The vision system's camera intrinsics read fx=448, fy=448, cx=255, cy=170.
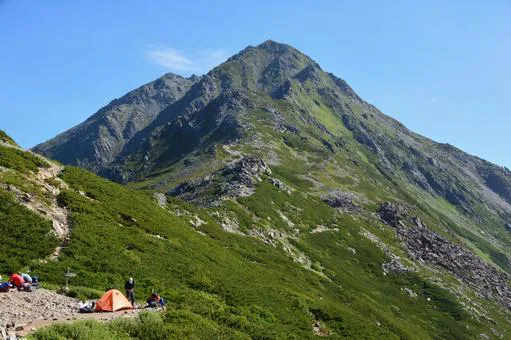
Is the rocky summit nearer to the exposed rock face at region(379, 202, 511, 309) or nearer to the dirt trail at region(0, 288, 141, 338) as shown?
the exposed rock face at region(379, 202, 511, 309)

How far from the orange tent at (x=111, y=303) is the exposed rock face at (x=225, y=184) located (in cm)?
6868

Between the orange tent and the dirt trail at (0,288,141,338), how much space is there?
0.42m

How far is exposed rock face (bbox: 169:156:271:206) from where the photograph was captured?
4227 inches

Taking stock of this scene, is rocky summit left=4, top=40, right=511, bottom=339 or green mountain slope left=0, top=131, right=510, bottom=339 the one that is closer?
green mountain slope left=0, top=131, right=510, bottom=339

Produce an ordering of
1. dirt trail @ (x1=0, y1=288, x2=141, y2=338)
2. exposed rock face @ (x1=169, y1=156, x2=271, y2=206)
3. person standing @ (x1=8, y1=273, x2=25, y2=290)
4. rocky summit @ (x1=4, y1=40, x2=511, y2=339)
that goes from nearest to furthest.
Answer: dirt trail @ (x1=0, y1=288, x2=141, y2=338) → person standing @ (x1=8, y1=273, x2=25, y2=290) → rocky summit @ (x1=4, y1=40, x2=511, y2=339) → exposed rock face @ (x1=169, y1=156, x2=271, y2=206)

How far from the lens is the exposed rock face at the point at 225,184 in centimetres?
10738

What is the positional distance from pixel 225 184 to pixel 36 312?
306 feet

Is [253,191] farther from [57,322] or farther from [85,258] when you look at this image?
[57,322]

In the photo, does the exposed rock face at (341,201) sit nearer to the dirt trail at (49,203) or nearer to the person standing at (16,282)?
the dirt trail at (49,203)

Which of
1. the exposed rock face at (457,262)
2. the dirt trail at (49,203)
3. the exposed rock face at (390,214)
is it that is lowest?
the exposed rock face at (457,262)

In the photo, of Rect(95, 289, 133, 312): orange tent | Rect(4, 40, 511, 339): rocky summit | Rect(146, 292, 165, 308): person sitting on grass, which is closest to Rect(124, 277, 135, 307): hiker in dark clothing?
Rect(95, 289, 133, 312): orange tent

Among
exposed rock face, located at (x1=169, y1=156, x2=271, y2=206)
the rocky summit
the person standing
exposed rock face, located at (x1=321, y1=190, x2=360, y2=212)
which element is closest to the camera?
the person standing

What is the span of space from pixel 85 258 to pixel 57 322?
1283 centimetres

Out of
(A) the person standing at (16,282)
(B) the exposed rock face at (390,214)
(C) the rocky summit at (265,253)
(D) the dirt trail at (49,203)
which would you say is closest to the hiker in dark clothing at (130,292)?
(C) the rocky summit at (265,253)
